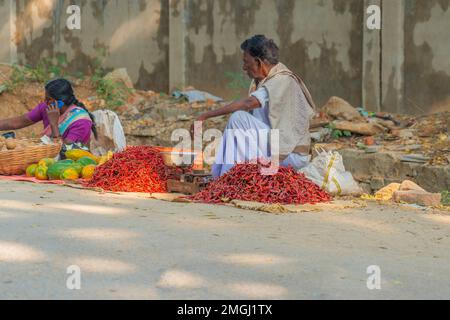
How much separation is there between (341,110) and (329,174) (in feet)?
12.2

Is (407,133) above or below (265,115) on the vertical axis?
below

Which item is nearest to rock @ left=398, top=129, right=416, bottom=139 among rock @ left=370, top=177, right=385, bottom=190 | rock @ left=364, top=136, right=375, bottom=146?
rock @ left=364, top=136, right=375, bottom=146

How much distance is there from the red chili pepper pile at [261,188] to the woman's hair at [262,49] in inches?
47.3

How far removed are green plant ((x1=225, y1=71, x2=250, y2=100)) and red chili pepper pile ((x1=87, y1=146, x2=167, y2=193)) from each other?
198 inches

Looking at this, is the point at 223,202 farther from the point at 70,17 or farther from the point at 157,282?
the point at 70,17

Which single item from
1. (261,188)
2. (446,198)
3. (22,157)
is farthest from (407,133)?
(22,157)

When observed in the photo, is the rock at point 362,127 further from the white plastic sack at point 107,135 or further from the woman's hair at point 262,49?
the woman's hair at point 262,49

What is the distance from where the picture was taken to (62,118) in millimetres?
9391

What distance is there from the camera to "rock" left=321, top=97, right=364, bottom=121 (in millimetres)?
11039

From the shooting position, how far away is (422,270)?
14.4ft

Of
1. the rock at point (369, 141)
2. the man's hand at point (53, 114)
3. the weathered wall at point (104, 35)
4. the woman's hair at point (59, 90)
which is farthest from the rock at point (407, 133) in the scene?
the weathered wall at point (104, 35)

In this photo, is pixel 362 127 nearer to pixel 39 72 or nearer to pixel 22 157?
pixel 22 157

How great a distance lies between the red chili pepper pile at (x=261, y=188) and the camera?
22.4 ft
